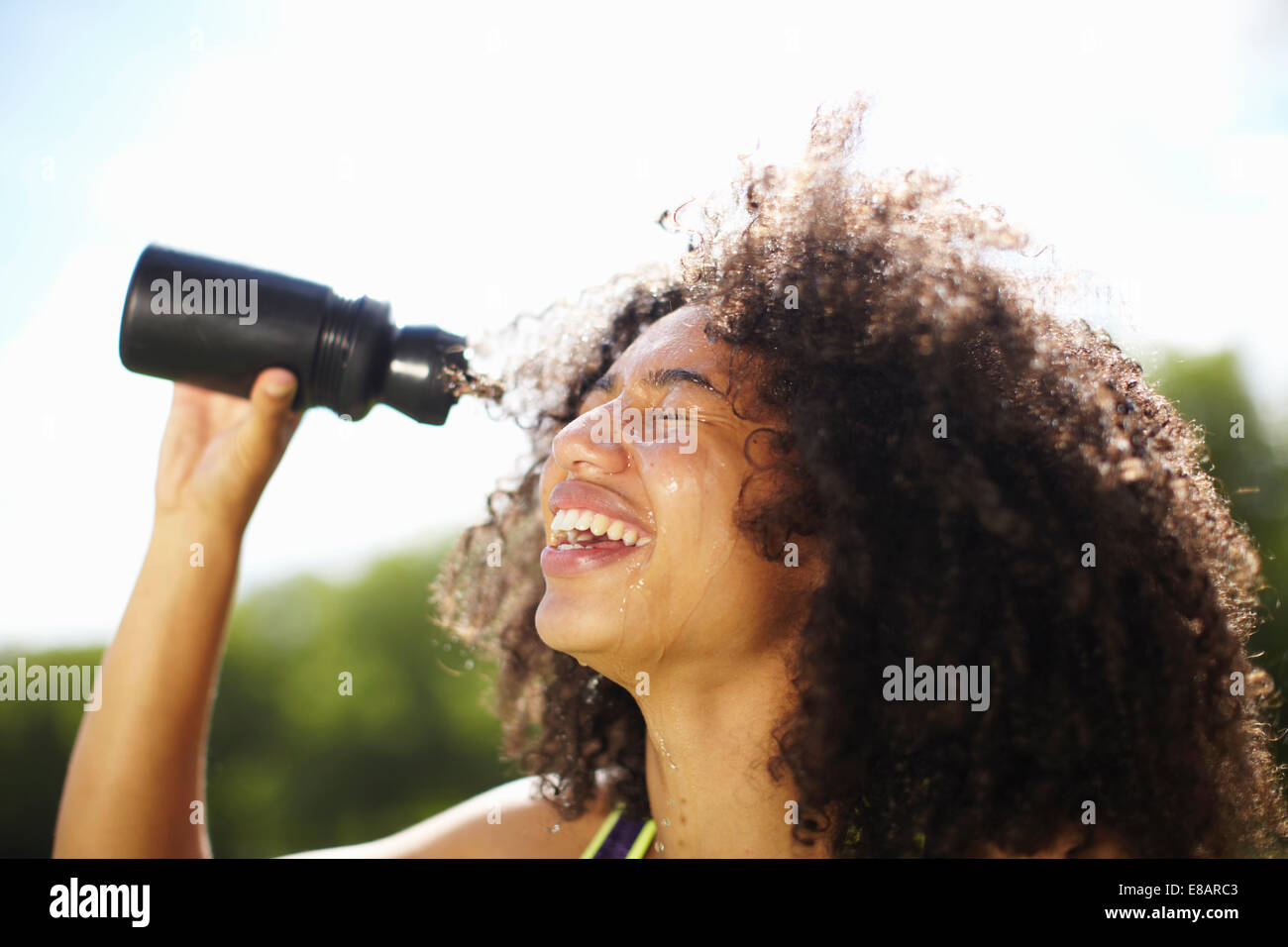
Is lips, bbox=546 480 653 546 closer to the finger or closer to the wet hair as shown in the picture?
the wet hair

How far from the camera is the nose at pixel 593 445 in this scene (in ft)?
6.19

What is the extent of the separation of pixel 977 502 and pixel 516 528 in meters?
1.39

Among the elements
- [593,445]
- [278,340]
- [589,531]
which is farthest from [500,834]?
[278,340]

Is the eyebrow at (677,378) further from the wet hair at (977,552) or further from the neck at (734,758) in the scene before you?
the neck at (734,758)

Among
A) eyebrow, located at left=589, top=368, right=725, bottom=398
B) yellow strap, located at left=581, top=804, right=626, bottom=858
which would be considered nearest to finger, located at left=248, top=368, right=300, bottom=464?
eyebrow, located at left=589, top=368, right=725, bottom=398

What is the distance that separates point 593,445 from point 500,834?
1.14 meters

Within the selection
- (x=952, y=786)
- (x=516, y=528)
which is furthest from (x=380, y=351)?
(x=952, y=786)

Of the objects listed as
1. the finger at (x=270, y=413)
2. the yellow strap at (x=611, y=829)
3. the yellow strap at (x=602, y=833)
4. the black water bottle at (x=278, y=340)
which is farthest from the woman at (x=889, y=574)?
the finger at (x=270, y=413)

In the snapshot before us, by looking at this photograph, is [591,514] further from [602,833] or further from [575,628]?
[602,833]

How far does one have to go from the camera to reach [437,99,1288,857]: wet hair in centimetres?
177

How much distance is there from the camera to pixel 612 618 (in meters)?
1.82

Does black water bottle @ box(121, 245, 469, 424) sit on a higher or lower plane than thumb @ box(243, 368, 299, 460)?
higher

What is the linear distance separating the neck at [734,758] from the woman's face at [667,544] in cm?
4
